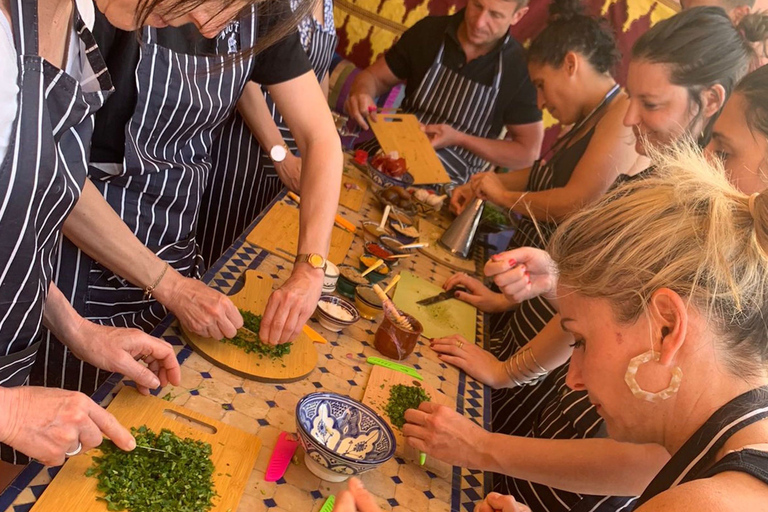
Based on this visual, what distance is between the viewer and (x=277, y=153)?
2.88m

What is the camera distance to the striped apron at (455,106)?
407 centimetres

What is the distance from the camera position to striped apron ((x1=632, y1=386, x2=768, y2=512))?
1.10 metres

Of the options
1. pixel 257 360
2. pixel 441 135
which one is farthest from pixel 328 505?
pixel 441 135

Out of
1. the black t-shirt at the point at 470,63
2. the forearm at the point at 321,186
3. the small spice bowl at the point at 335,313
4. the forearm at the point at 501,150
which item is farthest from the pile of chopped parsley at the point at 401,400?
the black t-shirt at the point at 470,63

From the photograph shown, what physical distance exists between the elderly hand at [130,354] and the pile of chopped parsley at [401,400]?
21.3 inches

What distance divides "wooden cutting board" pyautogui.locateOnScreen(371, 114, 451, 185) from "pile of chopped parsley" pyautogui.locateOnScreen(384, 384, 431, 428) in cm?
162

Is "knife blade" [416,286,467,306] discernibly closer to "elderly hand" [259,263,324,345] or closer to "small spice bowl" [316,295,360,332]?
"small spice bowl" [316,295,360,332]

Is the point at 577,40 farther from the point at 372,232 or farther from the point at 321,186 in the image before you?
the point at 321,186

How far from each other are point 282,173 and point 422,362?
122 centimetres

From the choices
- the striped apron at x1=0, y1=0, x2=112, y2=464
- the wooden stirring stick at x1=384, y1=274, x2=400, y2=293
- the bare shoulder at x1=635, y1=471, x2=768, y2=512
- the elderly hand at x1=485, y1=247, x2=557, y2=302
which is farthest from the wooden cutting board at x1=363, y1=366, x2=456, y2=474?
the striped apron at x1=0, y1=0, x2=112, y2=464

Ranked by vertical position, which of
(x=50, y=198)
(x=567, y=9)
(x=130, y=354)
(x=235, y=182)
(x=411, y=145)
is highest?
(x=567, y=9)

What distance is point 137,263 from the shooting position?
5.65ft

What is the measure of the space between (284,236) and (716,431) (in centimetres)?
154

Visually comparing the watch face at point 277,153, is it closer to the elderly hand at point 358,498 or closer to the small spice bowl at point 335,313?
the small spice bowl at point 335,313
